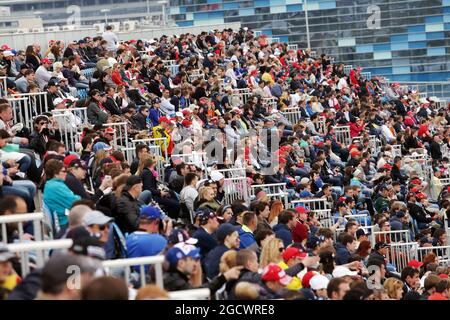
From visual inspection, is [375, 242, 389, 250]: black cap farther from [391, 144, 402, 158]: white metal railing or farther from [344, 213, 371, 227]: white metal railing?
[391, 144, 402, 158]: white metal railing

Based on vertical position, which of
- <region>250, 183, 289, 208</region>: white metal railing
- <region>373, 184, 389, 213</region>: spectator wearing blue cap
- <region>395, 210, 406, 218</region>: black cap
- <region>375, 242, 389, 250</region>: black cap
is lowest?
<region>375, 242, 389, 250</region>: black cap

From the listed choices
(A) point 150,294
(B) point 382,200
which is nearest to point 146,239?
(A) point 150,294

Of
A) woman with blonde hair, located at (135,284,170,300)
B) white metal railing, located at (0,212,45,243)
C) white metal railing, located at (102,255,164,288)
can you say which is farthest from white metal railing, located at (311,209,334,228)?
woman with blonde hair, located at (135,284,170,300)

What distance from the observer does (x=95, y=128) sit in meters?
18.9

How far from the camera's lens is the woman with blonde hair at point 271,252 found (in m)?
13.2

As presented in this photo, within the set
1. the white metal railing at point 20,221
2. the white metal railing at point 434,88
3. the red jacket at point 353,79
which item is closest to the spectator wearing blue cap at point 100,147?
the white metal railing at point 20,221

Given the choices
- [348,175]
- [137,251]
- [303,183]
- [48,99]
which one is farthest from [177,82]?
[137,251]

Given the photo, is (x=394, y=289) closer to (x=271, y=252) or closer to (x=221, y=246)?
(x=271, y=252)

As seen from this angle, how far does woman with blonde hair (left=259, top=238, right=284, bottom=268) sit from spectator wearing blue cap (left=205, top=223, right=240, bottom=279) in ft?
0.89

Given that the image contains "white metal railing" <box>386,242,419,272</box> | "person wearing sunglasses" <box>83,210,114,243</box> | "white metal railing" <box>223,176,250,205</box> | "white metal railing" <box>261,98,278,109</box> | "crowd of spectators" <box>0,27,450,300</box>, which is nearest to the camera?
"person wearing sunglasses" <box>83,210,114,243</box>

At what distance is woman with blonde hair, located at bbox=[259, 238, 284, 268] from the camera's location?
43.2ft

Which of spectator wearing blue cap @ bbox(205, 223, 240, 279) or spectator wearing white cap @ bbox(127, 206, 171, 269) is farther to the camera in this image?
spectator wearing blue cap @ bbox(205, 223, 240, 279)

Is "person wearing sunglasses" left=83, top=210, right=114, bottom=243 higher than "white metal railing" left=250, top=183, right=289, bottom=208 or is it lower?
higher

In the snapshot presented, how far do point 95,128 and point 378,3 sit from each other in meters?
47.3
